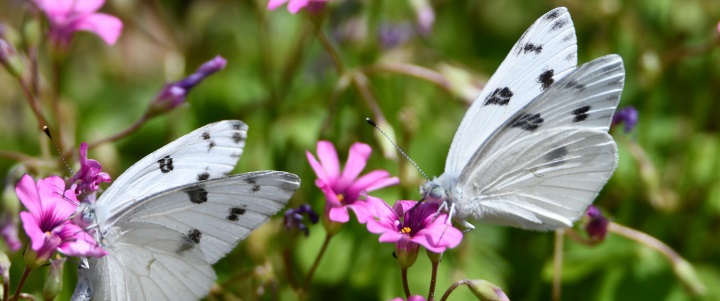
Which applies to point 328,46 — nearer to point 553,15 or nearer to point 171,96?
point 171,96

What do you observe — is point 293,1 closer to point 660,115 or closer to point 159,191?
point 159,191

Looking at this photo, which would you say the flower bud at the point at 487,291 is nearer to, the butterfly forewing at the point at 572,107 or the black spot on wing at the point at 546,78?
the butterfly forewing at the point at 572,107

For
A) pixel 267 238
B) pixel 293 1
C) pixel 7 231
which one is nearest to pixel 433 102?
pixel 267 238

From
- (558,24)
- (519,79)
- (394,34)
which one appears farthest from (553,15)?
(394,34)

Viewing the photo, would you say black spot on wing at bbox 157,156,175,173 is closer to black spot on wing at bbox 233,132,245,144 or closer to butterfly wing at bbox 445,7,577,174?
black spot on wing at bbox 233,132,245,144

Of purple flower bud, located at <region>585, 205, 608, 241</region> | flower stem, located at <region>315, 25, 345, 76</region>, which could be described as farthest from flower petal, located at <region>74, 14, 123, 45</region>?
purple flower bud, located at <region>585, 205, 608, 241</region>

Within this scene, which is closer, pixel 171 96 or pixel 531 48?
pixel 531 48

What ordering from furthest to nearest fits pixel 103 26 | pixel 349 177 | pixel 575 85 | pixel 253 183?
1. pixel 103 26
2. pixel 349 177
3. pixel 575 85
4. pixel 253 183
